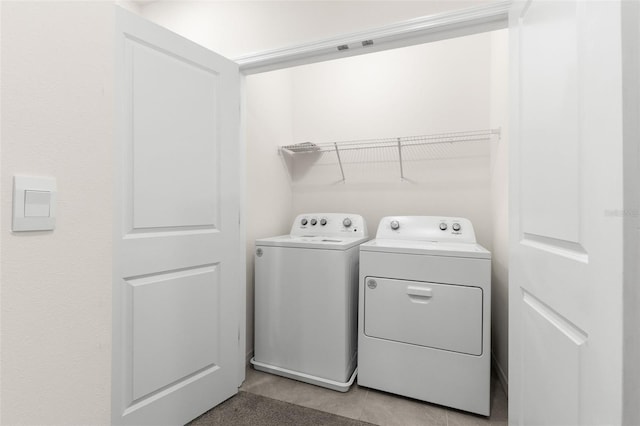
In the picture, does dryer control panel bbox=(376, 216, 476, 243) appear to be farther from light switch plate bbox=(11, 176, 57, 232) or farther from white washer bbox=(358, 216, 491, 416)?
light switch plate bbox=(11, 176, 57, 232)

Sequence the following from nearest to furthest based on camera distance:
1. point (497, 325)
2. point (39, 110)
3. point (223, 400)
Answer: point (39, 110), point (223, 400), point (497, 325)

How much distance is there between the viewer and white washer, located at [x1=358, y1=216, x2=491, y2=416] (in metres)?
1.52

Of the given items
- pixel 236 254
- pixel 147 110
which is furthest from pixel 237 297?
pixel 147 110

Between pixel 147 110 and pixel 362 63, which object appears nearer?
pixel 147 110

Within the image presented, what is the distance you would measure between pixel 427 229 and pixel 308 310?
1.03m

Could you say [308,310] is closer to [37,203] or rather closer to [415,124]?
[37,203]

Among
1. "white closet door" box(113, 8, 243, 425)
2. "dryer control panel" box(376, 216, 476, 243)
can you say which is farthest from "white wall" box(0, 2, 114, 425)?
"dryer control panel" box(376, 216, 476, 243)

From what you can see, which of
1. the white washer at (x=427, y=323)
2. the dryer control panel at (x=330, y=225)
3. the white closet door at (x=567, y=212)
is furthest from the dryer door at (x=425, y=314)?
the dryer control panel at (x=330, y=225)

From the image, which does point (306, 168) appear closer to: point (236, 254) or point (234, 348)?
point (236, 254)

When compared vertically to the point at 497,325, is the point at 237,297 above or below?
above

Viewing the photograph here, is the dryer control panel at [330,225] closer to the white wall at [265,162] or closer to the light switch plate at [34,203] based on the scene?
the white wall at [265,162]

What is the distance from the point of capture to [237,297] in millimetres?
1748

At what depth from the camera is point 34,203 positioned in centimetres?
68

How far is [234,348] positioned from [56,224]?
1235mm
